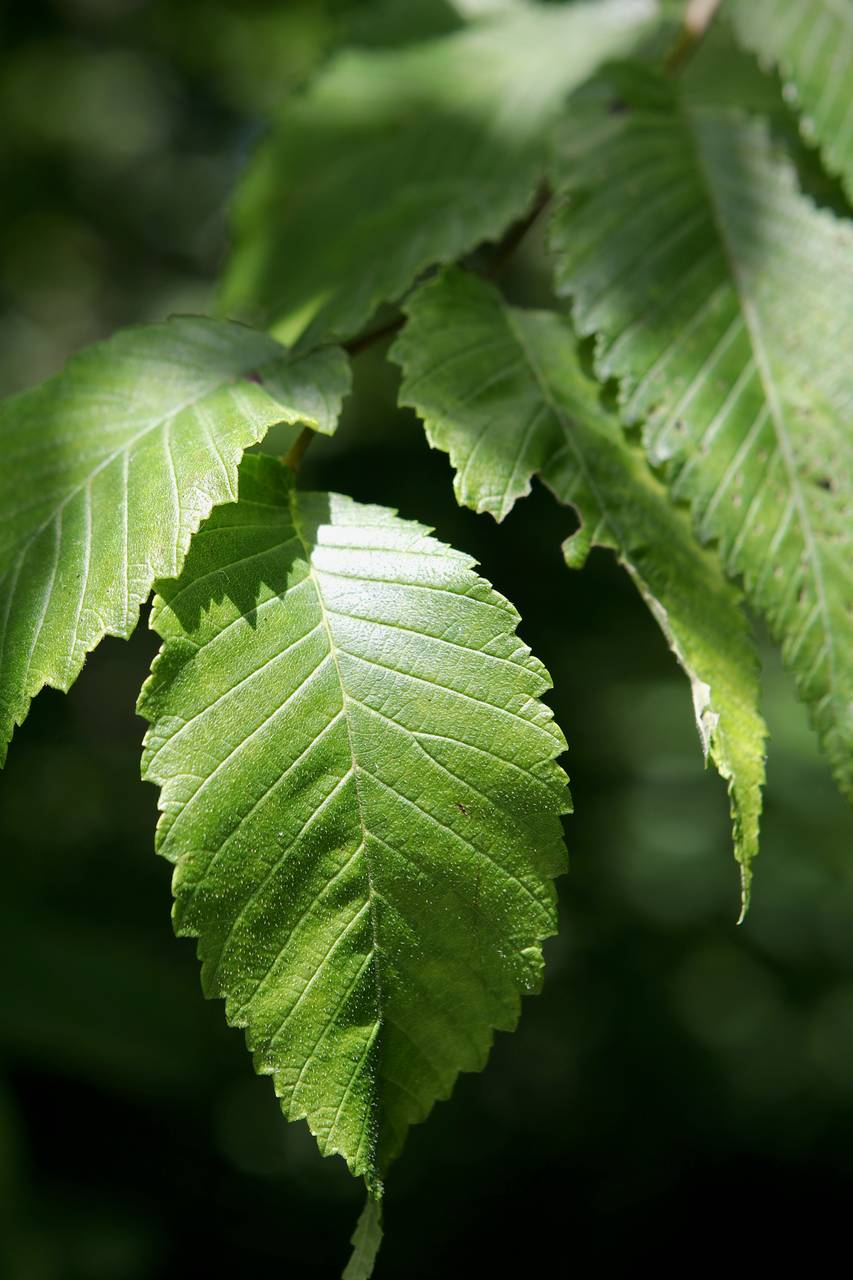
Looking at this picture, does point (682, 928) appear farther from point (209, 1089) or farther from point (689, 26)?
point (689, 26)

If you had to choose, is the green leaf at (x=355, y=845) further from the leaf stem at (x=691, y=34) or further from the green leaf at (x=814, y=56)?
the leaf stem at (x=691, y=34)

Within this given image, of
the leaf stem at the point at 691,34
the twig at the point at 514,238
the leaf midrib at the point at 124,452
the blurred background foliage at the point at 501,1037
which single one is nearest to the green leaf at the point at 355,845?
the leaf midrib at the point at 124,452

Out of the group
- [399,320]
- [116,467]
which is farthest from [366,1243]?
[399,320]

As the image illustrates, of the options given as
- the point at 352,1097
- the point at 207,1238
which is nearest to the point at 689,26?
the point at 352,1097

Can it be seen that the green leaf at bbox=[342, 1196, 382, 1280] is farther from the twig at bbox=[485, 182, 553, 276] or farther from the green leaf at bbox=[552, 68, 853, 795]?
the twig at bbox=[485, 182, 553, 276]

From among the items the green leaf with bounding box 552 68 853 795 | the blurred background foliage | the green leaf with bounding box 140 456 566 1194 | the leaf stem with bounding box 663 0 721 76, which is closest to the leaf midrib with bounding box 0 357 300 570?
the green leaf with bounding box 140 456 566 1194

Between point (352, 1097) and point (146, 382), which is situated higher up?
point (146, 382)

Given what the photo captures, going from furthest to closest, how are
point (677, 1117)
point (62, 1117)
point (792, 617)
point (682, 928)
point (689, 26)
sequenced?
point (62, 1117) < point (677, 1117) < point (682, 928) < point (689, 26) < point (792, 617)
